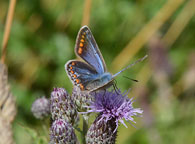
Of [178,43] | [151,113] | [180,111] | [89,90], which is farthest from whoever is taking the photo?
[178,43]

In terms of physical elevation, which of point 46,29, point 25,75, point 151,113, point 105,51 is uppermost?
point 46,29

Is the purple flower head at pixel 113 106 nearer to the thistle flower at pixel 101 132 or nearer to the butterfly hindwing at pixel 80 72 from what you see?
the thistle flower at pixel 101 132

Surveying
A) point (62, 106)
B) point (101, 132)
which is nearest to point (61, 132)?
point (62, 106)

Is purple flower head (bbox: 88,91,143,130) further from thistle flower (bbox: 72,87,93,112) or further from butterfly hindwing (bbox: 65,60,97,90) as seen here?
butterfly hindwing (bbox: 65,60,97,90)

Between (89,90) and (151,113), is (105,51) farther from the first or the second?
(89,90)

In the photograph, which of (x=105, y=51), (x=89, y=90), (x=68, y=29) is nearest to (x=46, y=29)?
(x=68, y=29)

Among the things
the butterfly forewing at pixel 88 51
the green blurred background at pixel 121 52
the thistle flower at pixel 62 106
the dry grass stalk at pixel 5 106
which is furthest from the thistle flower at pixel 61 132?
the green blurred background at pixel 121 52

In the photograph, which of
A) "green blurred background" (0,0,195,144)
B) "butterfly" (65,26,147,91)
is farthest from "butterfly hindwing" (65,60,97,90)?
"green blurred background" (0,0,195,144)

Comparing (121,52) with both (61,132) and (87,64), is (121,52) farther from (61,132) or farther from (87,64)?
(61,132)
